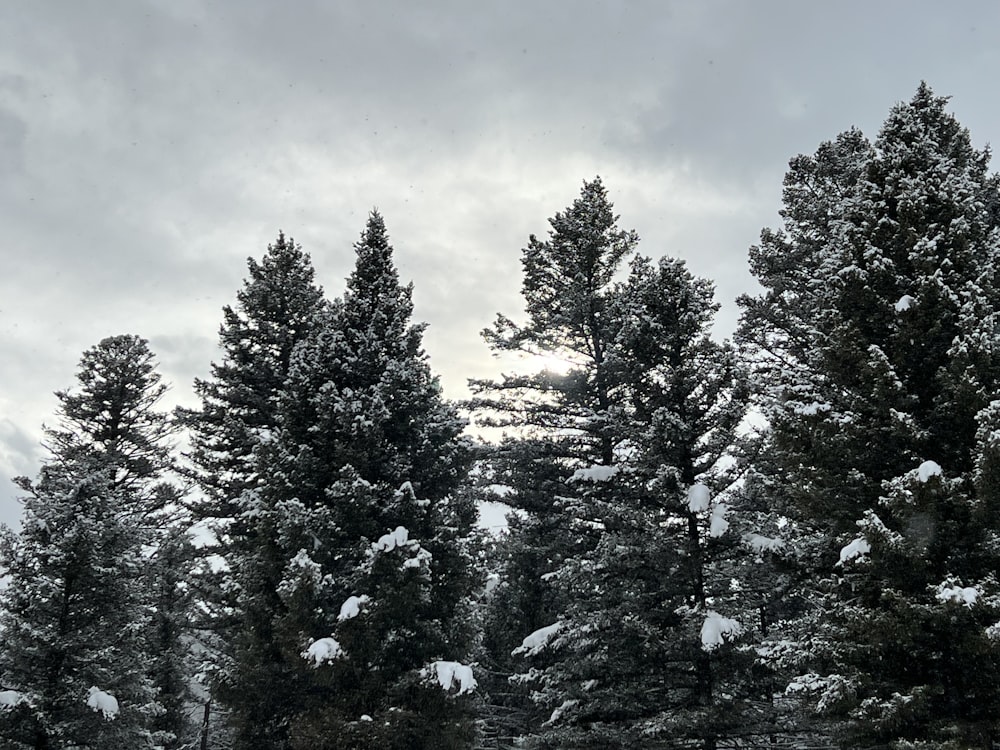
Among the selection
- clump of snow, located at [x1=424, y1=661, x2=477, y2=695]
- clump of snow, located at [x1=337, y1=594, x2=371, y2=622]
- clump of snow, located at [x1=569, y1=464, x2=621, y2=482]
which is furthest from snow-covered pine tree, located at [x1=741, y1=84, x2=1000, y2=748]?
clump of snow, located at [x1=337, y1=594, x2=371, y2=622]

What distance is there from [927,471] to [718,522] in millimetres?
4847

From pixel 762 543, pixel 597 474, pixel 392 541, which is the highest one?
pixel 597 474

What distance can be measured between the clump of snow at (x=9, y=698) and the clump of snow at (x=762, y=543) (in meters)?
15.8

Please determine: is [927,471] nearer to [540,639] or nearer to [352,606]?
[540,639]

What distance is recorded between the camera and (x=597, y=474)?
16.6m

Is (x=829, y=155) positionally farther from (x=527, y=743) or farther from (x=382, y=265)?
(x=527, y=743)

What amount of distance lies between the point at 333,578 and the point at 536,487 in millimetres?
9000

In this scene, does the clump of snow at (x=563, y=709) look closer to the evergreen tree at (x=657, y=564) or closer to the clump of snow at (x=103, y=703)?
the evergreen tree at (x=657, y=564)

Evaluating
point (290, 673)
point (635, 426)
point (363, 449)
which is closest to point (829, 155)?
point (635, 426)

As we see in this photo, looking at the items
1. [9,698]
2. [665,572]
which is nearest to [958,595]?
[665,572]

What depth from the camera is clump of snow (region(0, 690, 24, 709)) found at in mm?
13227

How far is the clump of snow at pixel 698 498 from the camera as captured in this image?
44.5ft

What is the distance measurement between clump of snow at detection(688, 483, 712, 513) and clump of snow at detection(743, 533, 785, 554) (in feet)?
3.46

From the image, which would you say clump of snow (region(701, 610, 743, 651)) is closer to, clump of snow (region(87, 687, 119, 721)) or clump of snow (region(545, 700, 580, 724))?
clump of snow (region(545, 700, 580, 724))
